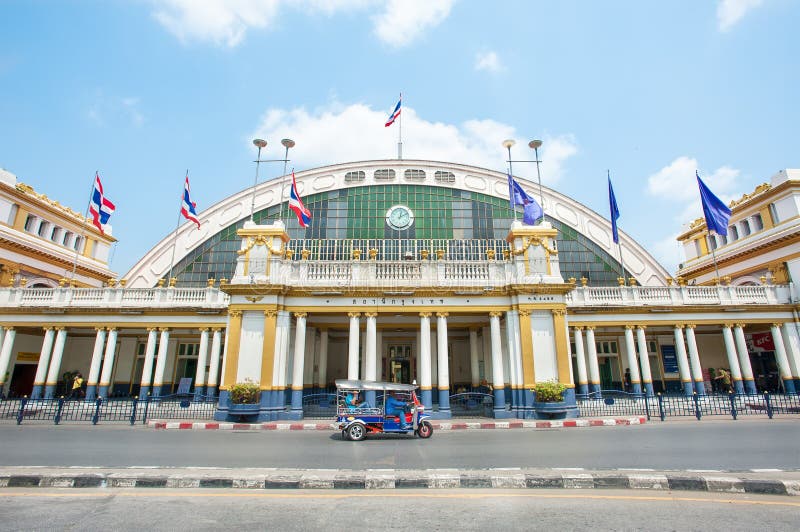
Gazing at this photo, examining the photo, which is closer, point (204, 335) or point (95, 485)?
point (95, 485)

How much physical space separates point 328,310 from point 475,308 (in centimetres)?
758

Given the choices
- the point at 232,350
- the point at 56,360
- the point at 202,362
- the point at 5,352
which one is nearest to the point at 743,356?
the point at 232,350

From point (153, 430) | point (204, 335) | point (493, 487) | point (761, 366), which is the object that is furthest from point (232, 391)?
point (761, 366)

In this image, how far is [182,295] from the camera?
27.1 meters

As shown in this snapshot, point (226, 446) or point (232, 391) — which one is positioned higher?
point (232, 391)

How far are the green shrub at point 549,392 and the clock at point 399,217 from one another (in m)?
22.0

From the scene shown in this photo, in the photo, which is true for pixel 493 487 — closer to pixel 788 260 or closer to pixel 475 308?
pixel 475 308

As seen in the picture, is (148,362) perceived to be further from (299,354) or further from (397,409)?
(397,409)

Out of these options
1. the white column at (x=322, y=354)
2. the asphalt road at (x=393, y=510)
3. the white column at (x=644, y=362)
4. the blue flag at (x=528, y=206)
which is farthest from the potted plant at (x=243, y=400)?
the white column at (x=644, y=362)

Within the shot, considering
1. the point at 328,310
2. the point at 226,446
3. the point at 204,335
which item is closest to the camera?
the point at 226,446

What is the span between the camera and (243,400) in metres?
18.0

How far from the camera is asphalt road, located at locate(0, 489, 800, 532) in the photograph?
5500mm

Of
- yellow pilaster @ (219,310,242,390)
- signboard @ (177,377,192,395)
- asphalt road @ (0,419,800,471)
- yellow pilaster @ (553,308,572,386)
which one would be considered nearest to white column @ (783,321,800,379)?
asphalt road @ (0,419,800,471)

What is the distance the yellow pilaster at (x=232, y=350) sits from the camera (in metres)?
18.8
